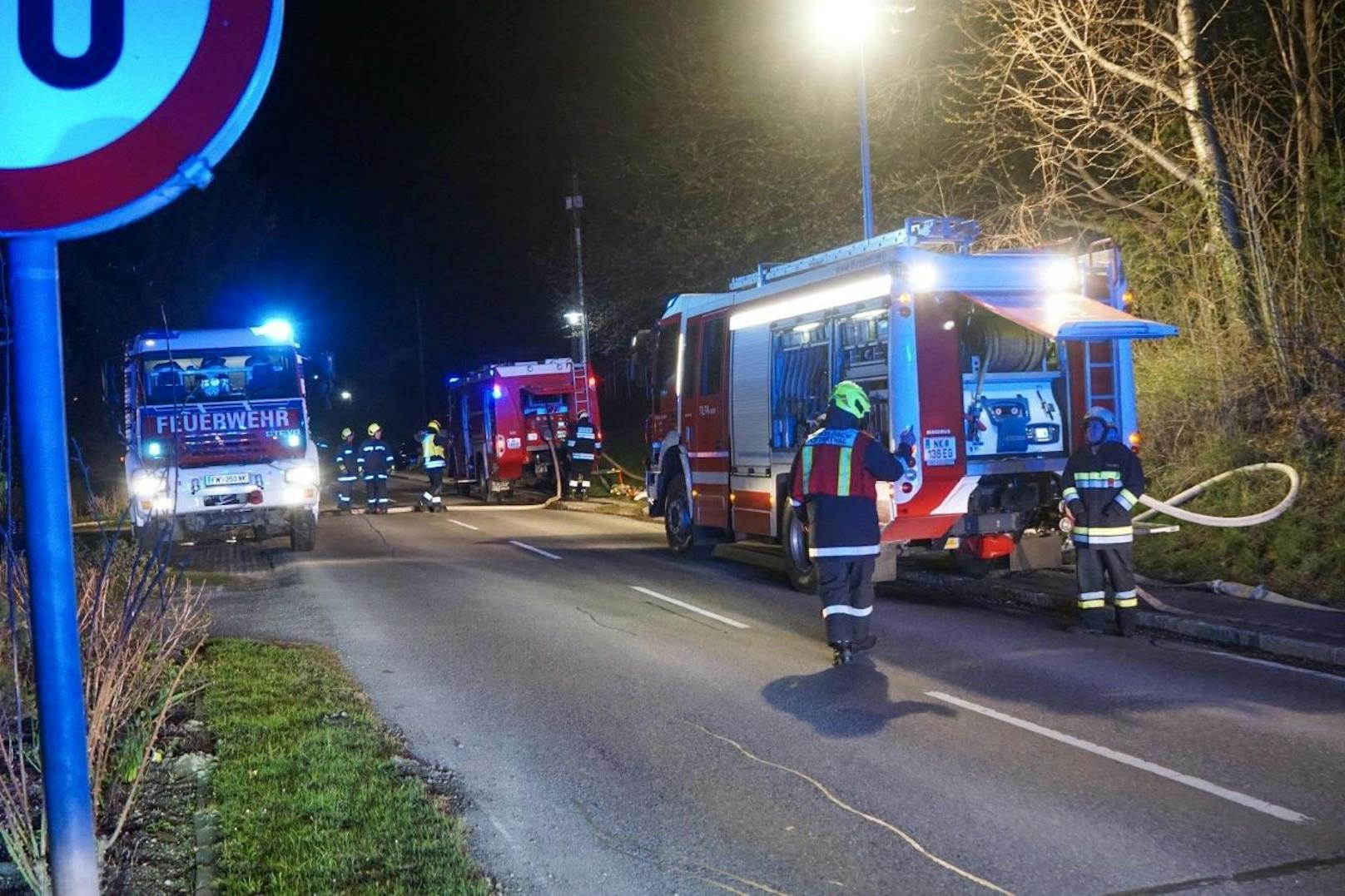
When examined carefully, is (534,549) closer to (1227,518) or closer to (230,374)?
(230,374)

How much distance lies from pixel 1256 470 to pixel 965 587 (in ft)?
10.3

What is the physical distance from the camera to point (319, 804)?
5.51 m

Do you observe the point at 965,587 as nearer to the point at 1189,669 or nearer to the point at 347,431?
the point at 1189,669

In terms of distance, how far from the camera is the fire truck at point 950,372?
10.9 m

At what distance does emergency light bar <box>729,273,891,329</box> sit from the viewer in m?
11.2

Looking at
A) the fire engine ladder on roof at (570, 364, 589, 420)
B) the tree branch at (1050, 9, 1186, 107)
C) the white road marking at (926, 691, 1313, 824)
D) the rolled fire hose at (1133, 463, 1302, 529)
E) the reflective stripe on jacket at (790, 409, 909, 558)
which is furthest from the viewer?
the fire engine ladder on roof at (570, 364, 589, 420)

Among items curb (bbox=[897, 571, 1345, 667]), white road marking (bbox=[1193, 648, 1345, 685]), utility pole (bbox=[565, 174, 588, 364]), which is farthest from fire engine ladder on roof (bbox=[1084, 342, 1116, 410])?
utility pole (bbox=[565, 174, 588, 364])

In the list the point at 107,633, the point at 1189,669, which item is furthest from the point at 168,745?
the point at 1189,669

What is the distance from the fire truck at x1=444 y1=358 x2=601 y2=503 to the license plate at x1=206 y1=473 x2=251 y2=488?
12835mm

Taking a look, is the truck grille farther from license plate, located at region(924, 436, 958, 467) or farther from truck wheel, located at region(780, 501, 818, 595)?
license plate, located at region(924, 436, 958, 467)

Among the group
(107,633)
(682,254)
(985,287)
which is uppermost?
(682,254)

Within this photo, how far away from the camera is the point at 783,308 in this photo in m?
13.1

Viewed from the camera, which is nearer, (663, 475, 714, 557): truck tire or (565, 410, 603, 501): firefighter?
(663, 475, 714, 557): truck tire

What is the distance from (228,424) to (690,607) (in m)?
7.65
